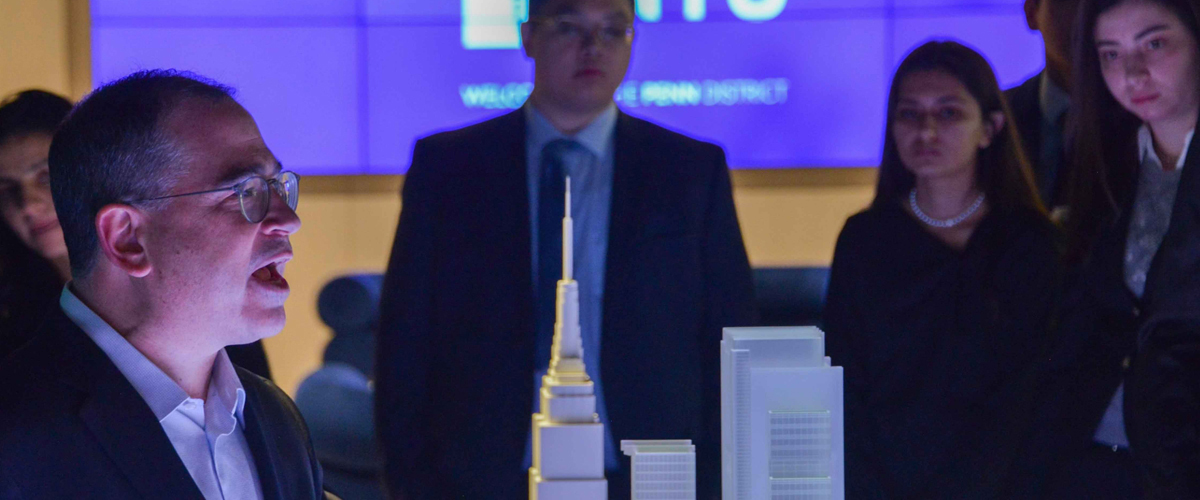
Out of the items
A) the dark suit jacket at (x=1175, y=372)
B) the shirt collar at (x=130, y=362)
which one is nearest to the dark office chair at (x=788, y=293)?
the dark suit jacket at (x=1175, y=372)

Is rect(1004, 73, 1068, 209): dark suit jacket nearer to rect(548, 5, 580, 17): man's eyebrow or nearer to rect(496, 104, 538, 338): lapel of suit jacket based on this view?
rect(548, 5, 580, 17): man's eyebrow

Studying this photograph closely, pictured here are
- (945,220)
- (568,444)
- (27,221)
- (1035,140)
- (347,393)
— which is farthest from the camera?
(347,393)

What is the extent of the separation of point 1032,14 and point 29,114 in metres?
2.79

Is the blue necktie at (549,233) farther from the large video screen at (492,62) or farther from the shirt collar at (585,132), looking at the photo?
the large video screen at (492,62)

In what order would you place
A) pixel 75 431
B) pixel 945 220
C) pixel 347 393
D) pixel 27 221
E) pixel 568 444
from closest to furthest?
pixel 75 431 < pixel 568 444 < pixel 27 221 < pixel 945 220 < pixel 347 393

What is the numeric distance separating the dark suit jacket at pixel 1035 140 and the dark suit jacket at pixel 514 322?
84 cm

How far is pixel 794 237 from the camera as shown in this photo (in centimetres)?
347

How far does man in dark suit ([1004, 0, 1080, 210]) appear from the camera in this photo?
306 cm

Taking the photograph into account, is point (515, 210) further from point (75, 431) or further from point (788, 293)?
point (75, 431)

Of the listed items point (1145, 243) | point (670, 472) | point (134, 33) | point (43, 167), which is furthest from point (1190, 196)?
point (134, 33)

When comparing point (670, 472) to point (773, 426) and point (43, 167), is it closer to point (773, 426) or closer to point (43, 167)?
point (773, 426)

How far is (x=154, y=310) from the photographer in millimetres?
1623

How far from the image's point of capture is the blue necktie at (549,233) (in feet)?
10.3

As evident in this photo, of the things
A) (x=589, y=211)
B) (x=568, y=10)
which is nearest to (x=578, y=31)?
(x=568, y=10)
